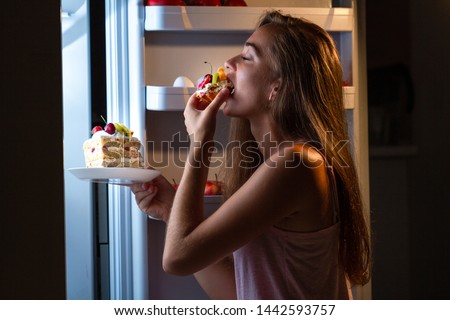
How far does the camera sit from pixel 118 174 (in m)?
1.85

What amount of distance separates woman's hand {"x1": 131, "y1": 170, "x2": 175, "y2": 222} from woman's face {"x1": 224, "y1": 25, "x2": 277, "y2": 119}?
0.30 meters

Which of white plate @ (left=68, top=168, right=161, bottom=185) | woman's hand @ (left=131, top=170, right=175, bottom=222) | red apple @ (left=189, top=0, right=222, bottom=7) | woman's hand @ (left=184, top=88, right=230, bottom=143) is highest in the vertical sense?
red apple @ (left=189, top=0, right=222, bottom=7)

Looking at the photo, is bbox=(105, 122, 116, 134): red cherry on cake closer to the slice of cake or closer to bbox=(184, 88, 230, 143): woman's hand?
the slice of cake

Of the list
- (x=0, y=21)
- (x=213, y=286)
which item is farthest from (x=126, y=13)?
(x=0, y=21)

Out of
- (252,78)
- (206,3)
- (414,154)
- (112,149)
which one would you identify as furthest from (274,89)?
(414,154)

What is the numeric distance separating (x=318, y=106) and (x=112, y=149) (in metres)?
0.59

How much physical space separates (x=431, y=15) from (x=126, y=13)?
42.4 inches

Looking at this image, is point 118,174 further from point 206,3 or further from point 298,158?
point 206,3

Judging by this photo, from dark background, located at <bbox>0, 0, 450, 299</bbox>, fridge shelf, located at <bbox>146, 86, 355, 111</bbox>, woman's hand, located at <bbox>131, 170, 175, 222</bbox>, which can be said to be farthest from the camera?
dark background, located at <bbox>0, 0, 450, 299</bbox>

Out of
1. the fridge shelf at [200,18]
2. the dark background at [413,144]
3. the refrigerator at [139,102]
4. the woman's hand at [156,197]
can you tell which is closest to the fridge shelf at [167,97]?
the refrigerator at [139,102]

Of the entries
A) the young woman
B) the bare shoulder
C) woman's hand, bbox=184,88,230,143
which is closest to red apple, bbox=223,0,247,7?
the young woman

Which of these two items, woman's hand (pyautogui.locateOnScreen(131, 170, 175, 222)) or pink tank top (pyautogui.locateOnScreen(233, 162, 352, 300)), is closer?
pink tank top (pyautogui.locateOnScreen(233, 162, 352, 300))

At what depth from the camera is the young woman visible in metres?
1.50

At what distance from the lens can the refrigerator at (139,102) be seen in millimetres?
2273
